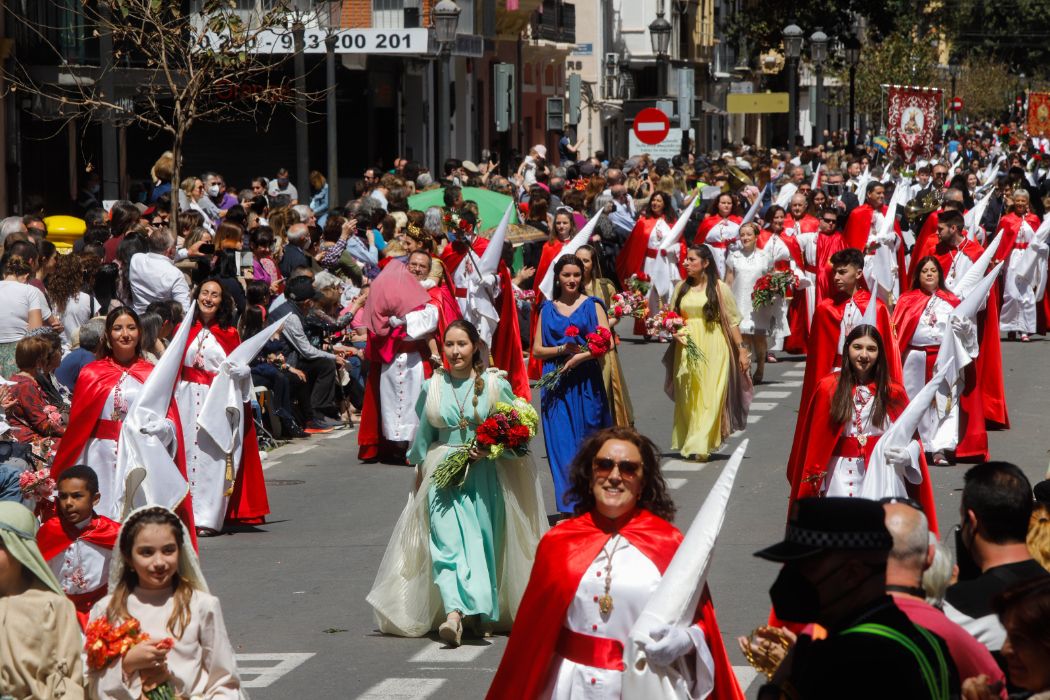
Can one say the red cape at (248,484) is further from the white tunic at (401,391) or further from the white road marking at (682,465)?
the white road marking at (682,465)

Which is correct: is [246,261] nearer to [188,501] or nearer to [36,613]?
[188,501]

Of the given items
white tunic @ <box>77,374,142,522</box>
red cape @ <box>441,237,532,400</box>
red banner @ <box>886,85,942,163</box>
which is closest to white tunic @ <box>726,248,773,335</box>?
red cape @ <box>441,237,532,400</box>

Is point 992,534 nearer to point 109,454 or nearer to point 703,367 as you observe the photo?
point 109,454

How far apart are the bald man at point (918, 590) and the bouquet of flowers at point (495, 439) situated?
4.72m

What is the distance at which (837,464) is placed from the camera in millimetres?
10055

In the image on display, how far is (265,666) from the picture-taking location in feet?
31.5

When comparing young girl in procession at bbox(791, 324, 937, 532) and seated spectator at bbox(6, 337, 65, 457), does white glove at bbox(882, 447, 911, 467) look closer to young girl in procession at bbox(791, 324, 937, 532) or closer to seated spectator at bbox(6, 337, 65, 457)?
young girl in procession at bbox(791, 324, 937, 532)

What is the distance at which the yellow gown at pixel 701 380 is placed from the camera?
15.8 m

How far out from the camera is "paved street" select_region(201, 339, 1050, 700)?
9.48m

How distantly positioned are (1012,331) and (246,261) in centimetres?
1098

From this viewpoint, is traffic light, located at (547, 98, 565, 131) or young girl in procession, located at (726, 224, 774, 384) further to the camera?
traffic light, located at (547, 98, 565, 131)

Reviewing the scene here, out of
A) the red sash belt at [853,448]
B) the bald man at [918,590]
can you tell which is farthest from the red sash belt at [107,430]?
the bald man at [918,590]

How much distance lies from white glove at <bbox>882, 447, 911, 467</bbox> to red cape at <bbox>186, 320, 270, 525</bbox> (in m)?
5.21

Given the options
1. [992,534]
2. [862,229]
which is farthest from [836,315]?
Result: [862,229]
